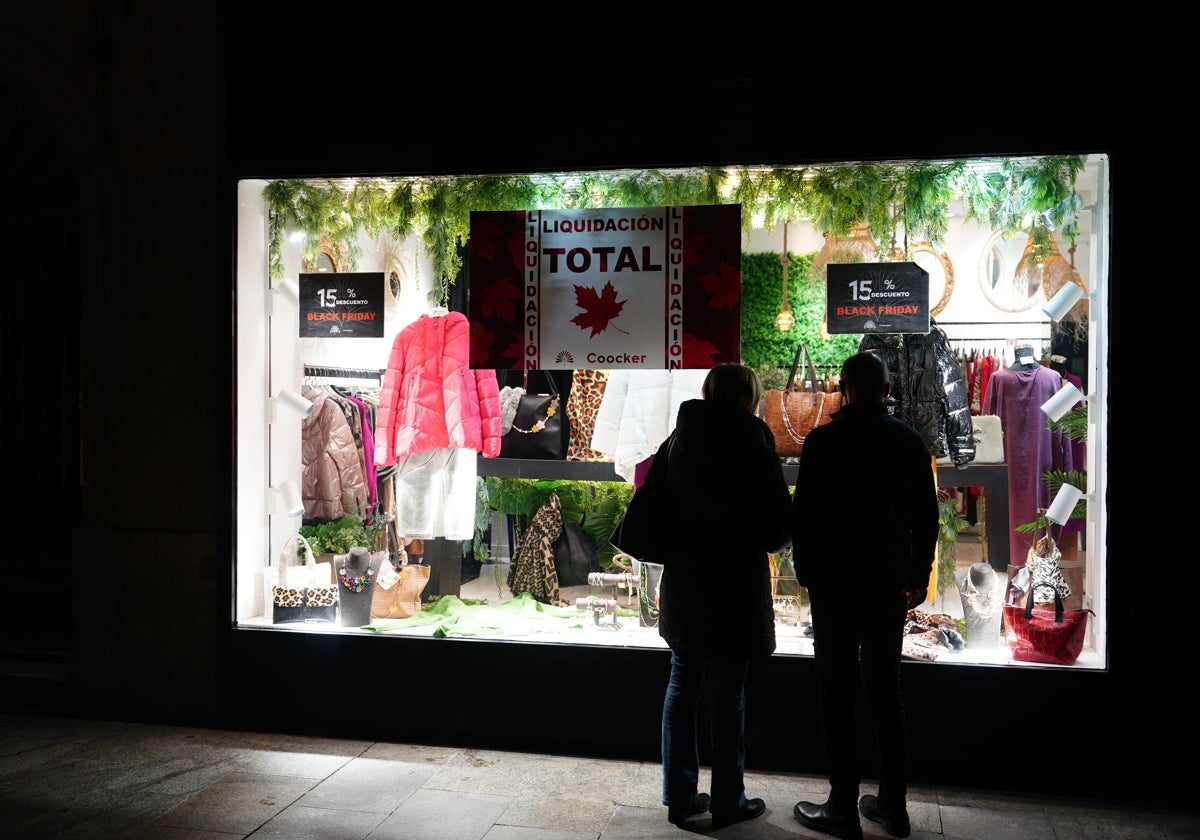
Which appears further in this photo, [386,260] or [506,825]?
[386,260]

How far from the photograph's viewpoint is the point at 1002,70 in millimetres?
4973

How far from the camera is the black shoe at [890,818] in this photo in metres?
4.24

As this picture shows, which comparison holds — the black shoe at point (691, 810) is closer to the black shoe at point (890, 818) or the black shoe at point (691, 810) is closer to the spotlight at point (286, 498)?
the black shoe at point (890, 818)

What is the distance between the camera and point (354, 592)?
5.96m

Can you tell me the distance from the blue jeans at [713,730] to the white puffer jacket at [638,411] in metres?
1.85

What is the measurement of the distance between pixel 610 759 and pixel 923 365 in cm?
281

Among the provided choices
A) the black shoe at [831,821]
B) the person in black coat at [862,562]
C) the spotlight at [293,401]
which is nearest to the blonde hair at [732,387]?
the person in black coat at [862,562]

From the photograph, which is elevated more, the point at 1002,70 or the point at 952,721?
the point at 1002,70

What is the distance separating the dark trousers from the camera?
13.7 feet

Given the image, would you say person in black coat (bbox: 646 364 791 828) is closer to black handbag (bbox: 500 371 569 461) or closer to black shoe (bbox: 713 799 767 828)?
black shoe (bbox: 713 799 767 828)

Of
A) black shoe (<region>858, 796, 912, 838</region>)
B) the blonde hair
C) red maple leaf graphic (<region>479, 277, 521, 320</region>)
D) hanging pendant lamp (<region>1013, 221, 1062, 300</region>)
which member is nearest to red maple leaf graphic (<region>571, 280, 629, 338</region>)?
red maple leaf graphic (<region>479, 277, 521, 320</region>)

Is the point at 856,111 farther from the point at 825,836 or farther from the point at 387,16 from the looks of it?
the point at 825,836

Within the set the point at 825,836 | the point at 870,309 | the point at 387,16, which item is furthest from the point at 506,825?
the point at 387,16

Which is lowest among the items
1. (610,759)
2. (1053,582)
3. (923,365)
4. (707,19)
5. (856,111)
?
(610,759)
